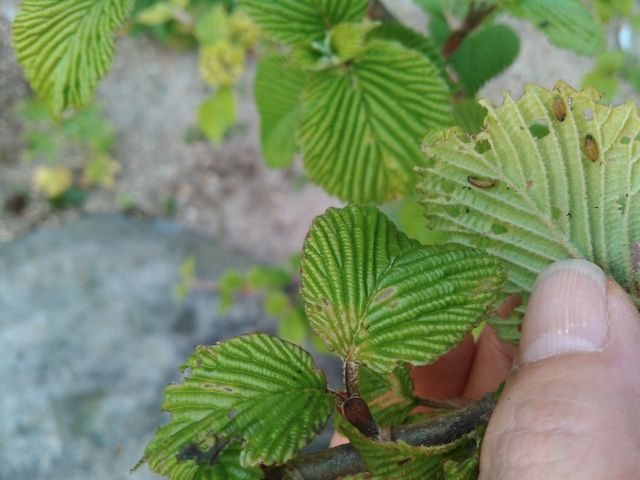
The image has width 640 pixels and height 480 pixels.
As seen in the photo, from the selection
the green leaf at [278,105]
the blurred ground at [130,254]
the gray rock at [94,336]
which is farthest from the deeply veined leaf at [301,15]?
the gray rock at [94,336]

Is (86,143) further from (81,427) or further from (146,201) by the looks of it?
(81,427)

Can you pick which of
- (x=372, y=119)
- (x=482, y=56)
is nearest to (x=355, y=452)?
(x=372, y=119)

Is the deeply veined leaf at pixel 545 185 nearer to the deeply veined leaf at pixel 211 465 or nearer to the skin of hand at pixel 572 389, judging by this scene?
the skin of hand at pixel 572 389

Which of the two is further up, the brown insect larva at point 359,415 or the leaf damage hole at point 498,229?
the leaf damage hole at point 498,229

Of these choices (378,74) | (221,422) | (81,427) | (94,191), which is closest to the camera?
(221,422)

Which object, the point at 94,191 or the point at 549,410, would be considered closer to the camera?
the point at 549,410

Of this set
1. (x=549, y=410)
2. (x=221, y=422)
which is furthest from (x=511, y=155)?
(x=221, y=422)
